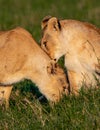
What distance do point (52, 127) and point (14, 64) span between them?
1387 mm

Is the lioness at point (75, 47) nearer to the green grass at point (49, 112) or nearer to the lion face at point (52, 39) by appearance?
the lion face at point (52, 39)

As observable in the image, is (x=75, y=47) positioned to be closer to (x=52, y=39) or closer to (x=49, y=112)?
(x=52, y=39)

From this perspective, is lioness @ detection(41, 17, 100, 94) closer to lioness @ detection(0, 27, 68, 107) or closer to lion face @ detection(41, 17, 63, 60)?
lion face @ detection(41, 17, 63, 60)

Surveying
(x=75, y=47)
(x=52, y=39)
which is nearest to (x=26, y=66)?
(x=52, y=39)

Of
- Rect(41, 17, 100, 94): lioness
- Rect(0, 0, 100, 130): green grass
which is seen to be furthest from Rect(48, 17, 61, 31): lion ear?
Rect(0, 0, 100, 130): green grass

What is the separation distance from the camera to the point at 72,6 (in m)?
19.2

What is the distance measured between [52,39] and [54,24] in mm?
206

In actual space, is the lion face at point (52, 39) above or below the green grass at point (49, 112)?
above

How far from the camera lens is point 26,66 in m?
8.05

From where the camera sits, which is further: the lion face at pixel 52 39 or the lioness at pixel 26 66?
the lion face at pixel 52 39

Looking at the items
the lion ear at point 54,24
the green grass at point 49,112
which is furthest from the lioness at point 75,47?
the green grass at point 49,112

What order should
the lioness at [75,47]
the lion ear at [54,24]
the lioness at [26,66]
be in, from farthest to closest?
the lion ear at [54,24] < the lioness at [75,47] < the lioness at [26,66]

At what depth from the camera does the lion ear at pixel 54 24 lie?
27.0ft

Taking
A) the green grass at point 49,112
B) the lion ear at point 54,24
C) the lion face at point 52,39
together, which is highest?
the lion ear at point 54,24
